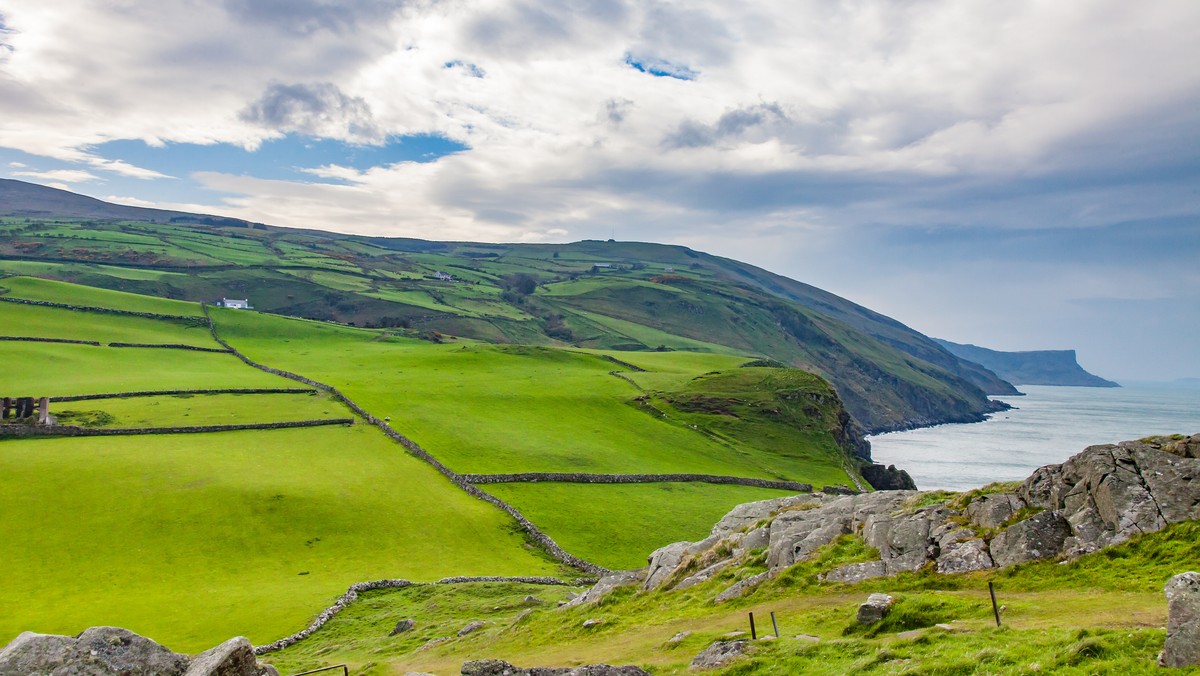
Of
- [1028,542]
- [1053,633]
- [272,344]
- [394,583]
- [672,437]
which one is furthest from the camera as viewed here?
[272,344]

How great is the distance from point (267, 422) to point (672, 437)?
55113 millimetres

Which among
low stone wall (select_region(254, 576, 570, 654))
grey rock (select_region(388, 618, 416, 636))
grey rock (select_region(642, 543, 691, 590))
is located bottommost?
low stone wall (select_region(254, 576, 570, 654))

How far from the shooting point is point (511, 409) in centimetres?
9962

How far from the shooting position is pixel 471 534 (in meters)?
59.2

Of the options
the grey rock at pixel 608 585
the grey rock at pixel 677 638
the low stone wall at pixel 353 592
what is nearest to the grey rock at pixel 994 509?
the grey rock at pixel 677 638

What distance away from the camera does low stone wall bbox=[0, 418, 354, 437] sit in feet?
229

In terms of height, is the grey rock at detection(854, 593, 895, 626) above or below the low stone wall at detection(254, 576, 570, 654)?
above

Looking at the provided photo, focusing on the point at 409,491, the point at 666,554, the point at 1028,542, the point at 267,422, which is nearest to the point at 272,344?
the point at 267,422

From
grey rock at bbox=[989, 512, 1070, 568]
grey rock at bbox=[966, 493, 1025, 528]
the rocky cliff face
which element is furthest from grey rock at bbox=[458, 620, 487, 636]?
grey rock at bbox=[989, 512, 1070, 568]

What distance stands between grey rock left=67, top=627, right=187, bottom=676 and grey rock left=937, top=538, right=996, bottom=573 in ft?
80.2

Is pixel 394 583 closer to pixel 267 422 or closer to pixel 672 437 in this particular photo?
pixel 267 422

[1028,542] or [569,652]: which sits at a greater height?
[1028,542]

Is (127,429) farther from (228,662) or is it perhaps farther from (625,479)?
(228,662)

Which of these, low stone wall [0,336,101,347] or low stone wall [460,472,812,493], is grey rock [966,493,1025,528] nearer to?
low stone wall [460,472,812,493]
